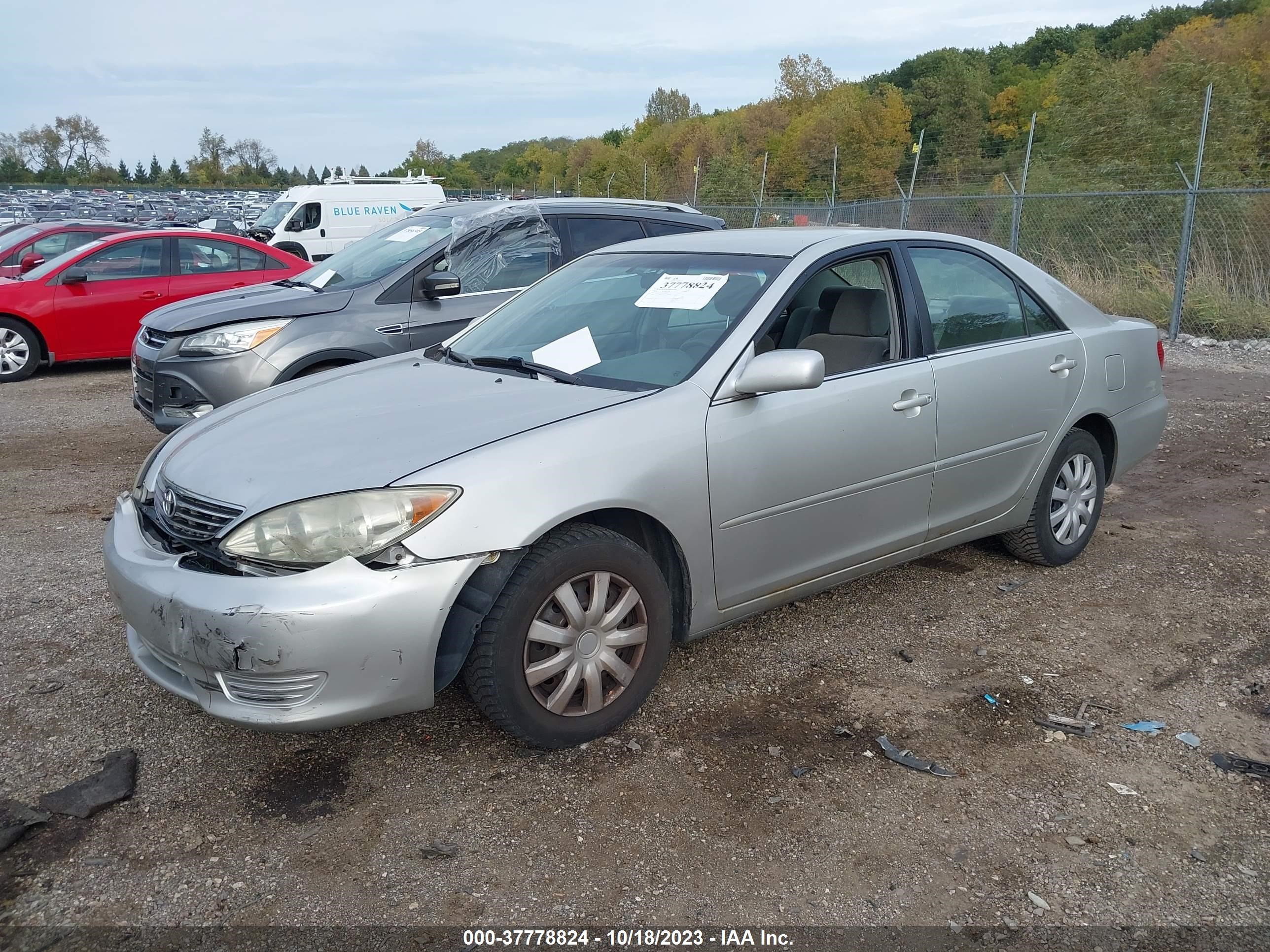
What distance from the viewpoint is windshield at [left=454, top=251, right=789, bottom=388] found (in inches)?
145

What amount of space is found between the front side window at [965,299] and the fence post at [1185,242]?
812 cm

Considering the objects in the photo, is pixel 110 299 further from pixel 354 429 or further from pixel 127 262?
pixel 354 429

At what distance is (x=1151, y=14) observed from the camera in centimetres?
6022

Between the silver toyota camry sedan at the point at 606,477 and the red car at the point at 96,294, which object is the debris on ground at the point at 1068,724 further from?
the red car at the point at 96,294

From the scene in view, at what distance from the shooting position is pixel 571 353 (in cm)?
389

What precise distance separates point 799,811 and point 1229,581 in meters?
2.98

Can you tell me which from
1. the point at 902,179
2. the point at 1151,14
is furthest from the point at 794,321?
the point at 1151,14

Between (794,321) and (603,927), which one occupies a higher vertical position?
(794,321)

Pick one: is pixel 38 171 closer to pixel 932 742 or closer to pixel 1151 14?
pixel 1151 14

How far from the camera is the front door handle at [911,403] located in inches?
157

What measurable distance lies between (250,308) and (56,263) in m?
5.76

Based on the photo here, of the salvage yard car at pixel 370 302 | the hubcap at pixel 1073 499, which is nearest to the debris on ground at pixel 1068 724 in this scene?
Answer: the hubcap at pixel 1073 499

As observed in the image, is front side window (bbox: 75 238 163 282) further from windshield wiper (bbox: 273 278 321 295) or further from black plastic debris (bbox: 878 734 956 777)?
black plastic debris (bbox: 878 734 956 777)

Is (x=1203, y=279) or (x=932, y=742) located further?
(x=1203, y=279)
